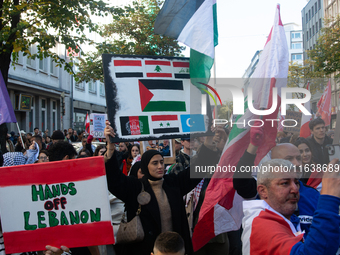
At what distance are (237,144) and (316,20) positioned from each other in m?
54.8

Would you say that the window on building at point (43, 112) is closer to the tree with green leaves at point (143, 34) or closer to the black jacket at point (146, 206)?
the tree with green leaves at point (143, 34)

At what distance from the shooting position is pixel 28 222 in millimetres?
2736

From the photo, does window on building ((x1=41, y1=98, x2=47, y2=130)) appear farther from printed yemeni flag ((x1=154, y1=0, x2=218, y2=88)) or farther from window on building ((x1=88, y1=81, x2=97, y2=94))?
printed yemeni flag ((x1=154, y1=0, x2=218, y2=88))

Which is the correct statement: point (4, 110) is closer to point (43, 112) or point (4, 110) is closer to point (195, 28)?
point (195, 28)

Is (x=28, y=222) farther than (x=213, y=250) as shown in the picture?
No

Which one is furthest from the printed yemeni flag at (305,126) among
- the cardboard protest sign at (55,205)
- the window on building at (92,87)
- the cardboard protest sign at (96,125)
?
the window on building at (92,87)

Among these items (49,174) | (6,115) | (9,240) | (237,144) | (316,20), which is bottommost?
(9,240)

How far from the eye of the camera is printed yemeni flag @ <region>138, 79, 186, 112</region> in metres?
3.68

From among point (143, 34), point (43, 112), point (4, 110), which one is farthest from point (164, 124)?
point (43, 112)

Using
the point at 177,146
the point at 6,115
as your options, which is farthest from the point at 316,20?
the point at 6,115

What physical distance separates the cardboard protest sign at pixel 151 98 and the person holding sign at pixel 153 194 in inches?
8.4

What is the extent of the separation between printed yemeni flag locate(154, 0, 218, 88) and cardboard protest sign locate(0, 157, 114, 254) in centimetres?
148

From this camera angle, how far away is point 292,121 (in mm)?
3023

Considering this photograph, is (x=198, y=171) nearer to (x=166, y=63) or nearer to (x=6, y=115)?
(x=166, y=63)
